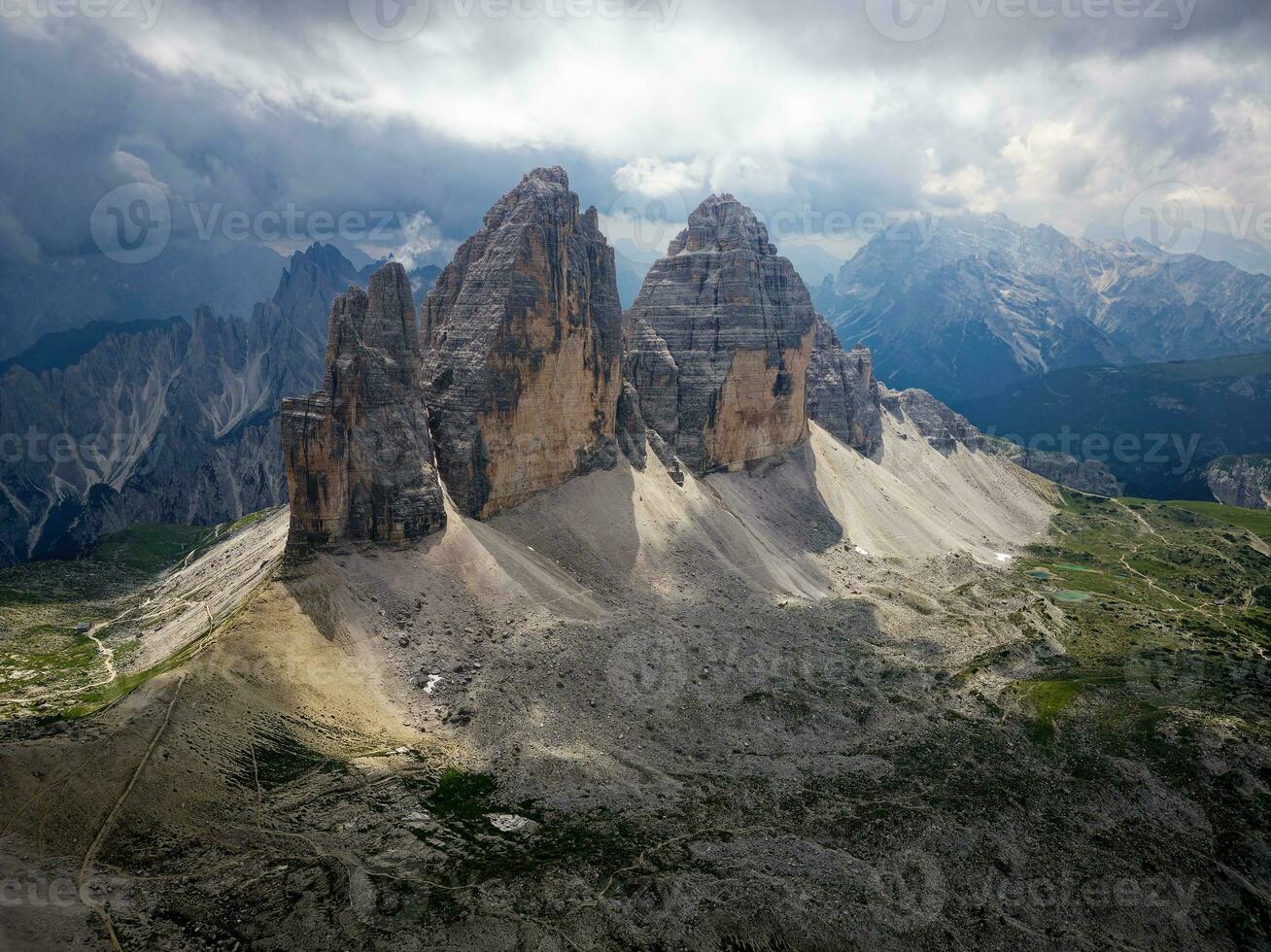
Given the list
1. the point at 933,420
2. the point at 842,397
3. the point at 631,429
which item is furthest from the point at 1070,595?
the point at 631,429

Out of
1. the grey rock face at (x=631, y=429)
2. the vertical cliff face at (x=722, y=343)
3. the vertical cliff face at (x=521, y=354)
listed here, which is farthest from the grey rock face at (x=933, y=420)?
the vertical cliff face at (x=521, y=354)

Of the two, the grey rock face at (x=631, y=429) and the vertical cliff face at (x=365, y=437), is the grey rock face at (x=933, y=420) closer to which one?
the grey rock face at (x=631, y=429)

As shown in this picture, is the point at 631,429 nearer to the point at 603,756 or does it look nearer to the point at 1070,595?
the point at 603,756

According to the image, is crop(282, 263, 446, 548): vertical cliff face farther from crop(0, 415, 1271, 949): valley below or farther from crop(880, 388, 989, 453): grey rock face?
crop(880, 388, 989, 453): grey rock face

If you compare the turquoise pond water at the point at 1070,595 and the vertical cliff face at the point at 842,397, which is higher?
the vertical cliff face at the point at 842,397

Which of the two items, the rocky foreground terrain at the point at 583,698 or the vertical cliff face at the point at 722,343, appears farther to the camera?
the vertical cliff face at the point at 722,343

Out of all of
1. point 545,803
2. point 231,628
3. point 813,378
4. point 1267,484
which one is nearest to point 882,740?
point 545,803
